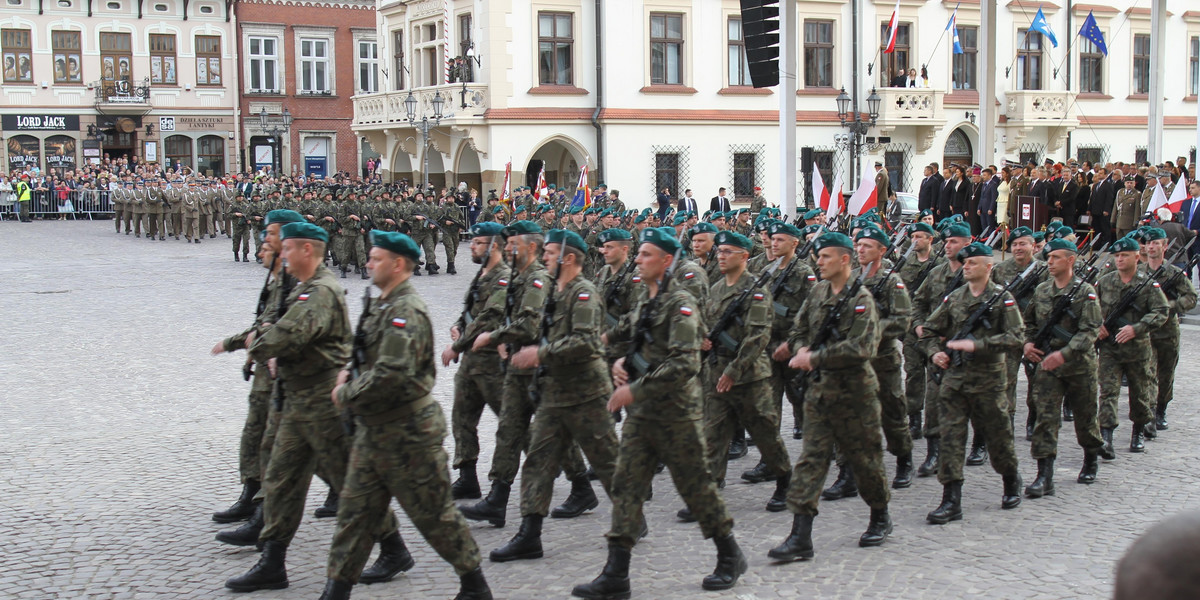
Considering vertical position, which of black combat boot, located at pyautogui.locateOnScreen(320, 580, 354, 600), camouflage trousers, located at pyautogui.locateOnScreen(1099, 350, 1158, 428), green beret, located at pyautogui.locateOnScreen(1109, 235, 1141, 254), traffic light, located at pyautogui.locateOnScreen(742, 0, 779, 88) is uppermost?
traffic light, located at pyautogui.locateOnScreen(742, 0, 779, 88)

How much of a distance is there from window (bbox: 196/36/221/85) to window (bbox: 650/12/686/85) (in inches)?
846

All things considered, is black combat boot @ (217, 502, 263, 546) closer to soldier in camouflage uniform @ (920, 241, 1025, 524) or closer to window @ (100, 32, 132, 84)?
soldier in camouflage uniform @ (920, 241, 1025, 524)

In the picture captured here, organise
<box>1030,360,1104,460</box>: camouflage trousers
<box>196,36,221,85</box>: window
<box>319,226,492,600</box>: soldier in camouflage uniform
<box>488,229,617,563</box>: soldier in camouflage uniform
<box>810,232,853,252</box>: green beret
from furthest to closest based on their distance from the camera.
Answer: <box>196,36,221,85</box>: window
<box>1030,360,1104,460</box>: camouflage trousers
<box>810,232,853,252</box>: green beret
<box>488,229,617,563</box>: soldier in camouflage uniform
<box>319,226,492,600</box>: soldier in camouflage uniform

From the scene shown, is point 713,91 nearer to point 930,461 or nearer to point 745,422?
point 930,461

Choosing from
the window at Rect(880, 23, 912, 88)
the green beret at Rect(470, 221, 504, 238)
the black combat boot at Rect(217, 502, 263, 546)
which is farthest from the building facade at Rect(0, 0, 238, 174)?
the black combat boot at Rect(217, 502, 263, 546)

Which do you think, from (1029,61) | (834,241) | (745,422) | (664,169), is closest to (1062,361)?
(834,241)

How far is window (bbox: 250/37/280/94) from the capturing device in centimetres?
4738

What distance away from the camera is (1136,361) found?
9.51m

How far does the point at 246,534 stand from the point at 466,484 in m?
1.70

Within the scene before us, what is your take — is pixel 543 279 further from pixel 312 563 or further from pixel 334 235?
pixel 334 235

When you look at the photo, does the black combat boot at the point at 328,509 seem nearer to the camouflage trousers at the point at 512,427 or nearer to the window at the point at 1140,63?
the camouflage trousers at the point at 512,427

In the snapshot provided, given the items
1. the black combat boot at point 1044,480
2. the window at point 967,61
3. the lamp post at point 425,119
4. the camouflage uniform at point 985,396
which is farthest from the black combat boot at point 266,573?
the window at point 967,61

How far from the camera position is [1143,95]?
129 ft

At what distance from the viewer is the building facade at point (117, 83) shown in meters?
43.4
